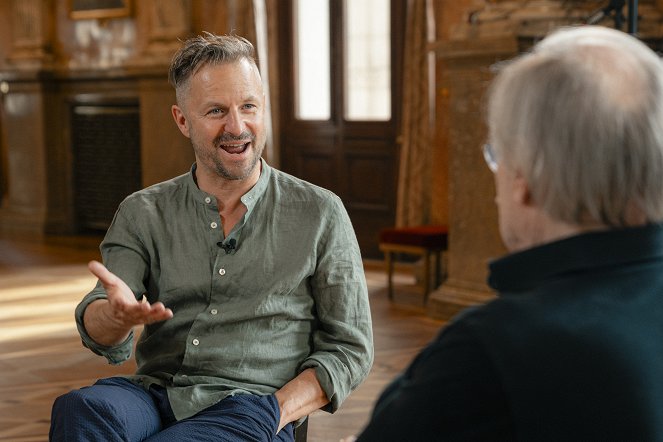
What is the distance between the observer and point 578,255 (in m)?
1.33

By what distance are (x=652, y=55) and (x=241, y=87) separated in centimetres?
142

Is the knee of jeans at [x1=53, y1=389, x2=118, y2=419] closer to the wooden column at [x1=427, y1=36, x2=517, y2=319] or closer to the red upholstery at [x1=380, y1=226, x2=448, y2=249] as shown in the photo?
the wooden column at [x1=427, y1=36, x2=517, y2=319]

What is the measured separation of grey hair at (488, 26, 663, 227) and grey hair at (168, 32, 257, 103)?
1.35m

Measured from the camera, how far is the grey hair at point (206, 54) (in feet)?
8.55

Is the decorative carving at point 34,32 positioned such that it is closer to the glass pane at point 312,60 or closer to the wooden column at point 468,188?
the glass pane at point 312,60

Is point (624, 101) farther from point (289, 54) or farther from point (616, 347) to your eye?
point (289, 54)

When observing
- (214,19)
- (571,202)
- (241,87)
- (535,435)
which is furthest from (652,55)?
(214,19)

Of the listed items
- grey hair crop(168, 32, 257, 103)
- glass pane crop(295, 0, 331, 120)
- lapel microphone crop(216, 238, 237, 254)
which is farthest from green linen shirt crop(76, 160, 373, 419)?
glass pane crop(295, 0, 331, 120)

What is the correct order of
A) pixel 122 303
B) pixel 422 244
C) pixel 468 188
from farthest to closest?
pixel 422 244 → pixel 468 188 → pixel 122 303

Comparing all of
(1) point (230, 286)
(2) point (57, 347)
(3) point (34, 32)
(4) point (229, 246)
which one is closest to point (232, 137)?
(4) point (229, 246)

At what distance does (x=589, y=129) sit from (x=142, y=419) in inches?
59.7

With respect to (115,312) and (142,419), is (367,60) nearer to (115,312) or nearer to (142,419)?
(142,419)

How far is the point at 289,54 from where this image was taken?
9.70 meters

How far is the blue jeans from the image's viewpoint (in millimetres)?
2377
